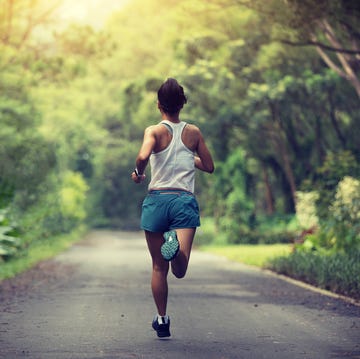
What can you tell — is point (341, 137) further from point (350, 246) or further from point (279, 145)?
point (350, 246)

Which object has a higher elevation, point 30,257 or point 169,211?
point 30,257

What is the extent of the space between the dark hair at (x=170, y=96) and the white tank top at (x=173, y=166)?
25 cm

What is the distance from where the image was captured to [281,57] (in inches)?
1394

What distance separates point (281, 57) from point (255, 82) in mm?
2980

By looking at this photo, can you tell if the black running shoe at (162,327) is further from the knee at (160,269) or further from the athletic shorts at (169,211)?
the athletic shorts at (169,211)

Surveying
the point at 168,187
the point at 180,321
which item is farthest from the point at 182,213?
the point at 180,321

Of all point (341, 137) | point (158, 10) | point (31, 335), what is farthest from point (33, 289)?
point (158, 10)

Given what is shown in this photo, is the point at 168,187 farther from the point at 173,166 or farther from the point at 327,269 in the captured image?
the point at 327,269

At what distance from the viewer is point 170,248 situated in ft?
23.8

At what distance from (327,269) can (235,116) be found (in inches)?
961

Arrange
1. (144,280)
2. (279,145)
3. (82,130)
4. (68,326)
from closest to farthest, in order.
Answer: (68,326) < (144,280) < (279,145) < (82,130)

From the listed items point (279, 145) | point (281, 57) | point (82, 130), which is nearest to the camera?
point (281, 57)

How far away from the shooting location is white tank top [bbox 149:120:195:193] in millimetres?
7652

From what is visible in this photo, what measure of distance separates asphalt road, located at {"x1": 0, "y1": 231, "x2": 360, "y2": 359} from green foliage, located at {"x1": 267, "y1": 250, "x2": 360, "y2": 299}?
48 centimetres
